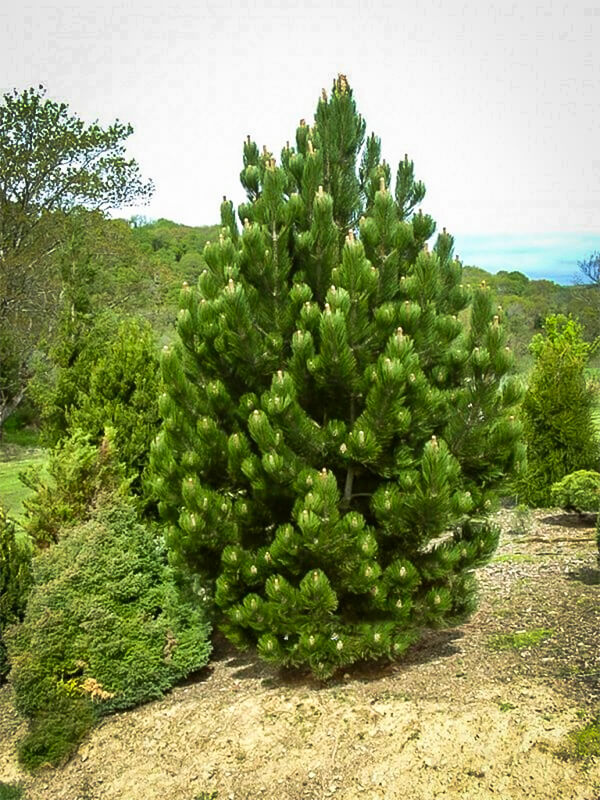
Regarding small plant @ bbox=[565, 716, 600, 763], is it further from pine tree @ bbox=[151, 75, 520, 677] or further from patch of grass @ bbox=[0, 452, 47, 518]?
patch of grass @ bbox=[0, 452, 47, 518]

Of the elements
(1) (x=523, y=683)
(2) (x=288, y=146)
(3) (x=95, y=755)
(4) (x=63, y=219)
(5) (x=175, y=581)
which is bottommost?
(3) (x=95, y=755)

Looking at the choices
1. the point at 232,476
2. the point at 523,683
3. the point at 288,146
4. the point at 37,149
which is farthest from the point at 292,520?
the point at 37,149

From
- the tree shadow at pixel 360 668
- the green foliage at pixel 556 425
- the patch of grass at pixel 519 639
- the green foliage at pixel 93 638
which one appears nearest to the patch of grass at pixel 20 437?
the green foliage at pixel 556 425

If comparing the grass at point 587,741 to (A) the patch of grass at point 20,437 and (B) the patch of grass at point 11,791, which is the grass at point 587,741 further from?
(A) the patch of grass at point 20,437

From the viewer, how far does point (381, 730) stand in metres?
4.62

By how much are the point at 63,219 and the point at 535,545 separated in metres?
18.1

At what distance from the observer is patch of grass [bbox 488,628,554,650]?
568 centimetres

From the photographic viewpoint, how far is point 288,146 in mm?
5559

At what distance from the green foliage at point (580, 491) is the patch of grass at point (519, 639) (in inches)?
165

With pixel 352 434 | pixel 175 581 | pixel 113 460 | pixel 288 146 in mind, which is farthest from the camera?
pixel 113 460

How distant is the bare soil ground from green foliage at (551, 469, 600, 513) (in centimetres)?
351

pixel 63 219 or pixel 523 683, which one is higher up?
pixel 63 219

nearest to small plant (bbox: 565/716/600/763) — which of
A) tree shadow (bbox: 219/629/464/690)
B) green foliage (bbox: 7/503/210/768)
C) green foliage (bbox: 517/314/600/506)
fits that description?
tree shadow (bbox: 219/629/464/690)

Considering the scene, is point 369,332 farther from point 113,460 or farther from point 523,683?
point 113,460
